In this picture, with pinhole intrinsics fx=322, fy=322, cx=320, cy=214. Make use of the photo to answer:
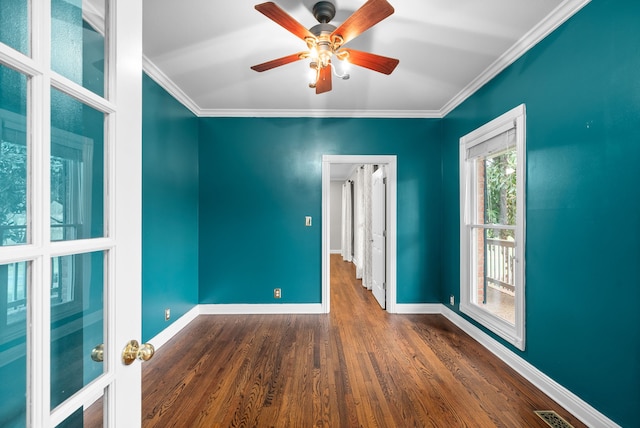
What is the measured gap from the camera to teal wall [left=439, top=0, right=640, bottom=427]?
173 cm

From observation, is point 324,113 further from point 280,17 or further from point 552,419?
point 552,419

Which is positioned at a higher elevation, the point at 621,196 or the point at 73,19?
the point at 73,19

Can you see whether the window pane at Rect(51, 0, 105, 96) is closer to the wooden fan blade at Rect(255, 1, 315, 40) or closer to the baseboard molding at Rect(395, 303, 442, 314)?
the wooden fan blade at Rect(255, 1, 315, 40)

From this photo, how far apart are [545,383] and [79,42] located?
3.11 m

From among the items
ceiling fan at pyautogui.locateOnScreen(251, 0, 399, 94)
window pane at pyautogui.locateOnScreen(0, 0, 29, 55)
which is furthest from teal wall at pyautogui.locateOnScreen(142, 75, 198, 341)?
window pane at pyautogui.locateOnScreen(0, 0, 29, 55)

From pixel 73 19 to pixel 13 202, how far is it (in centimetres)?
44

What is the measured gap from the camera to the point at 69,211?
71 cm

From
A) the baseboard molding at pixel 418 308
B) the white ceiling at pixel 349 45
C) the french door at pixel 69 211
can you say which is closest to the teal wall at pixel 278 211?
the baseboard molding at pixel 418 308

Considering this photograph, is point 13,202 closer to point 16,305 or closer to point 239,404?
point 16,305

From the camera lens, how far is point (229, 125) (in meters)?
4.17

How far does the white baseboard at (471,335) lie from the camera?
1992 mm

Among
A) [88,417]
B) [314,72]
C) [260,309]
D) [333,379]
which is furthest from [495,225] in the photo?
[88,417]

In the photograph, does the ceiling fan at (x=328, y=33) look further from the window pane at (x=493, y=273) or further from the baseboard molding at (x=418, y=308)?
the baseboard molding at (x=418, y=308)

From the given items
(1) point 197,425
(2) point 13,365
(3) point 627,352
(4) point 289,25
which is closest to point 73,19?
(2) point 13,365
